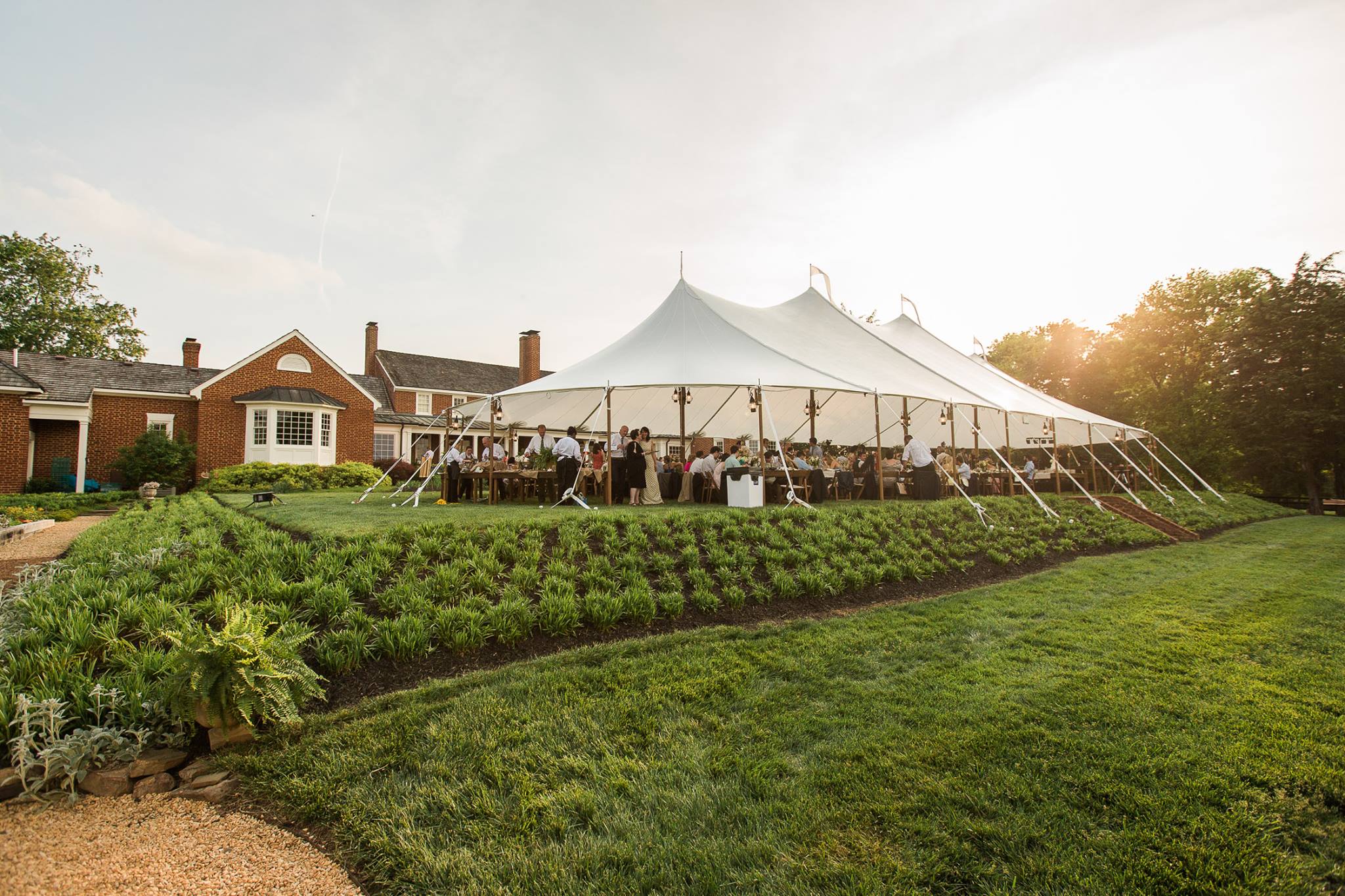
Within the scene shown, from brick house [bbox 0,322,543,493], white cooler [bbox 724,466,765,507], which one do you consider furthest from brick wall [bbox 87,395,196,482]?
white cooler [bbox 724,466,765,507]

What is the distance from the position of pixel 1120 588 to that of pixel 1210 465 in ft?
79.4

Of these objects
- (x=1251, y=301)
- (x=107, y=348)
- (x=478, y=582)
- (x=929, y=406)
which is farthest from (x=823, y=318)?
(x=107, y=348)

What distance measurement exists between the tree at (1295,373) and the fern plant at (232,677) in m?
27.4

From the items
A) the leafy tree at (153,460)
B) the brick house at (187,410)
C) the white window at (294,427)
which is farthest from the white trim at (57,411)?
the white window at (294,427)

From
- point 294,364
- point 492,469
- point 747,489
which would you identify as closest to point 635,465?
point 747,489

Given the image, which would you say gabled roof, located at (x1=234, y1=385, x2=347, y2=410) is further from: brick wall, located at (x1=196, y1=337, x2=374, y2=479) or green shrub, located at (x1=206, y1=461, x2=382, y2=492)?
green shrub, located at (x1=206, y1=461, x2=382, y2=492)

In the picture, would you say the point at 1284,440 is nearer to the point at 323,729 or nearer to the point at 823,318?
the point at 823,318

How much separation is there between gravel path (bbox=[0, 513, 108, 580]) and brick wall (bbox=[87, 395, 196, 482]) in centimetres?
972

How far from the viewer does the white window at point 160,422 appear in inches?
762

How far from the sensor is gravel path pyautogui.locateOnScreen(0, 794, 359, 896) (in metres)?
1.96

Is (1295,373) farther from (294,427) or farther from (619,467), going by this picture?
(294,427)

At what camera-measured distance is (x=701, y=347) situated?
38.1 ft

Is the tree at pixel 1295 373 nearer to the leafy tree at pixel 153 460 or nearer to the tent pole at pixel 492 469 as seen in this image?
the tent pole at pixel 492 469

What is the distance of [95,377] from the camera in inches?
756
